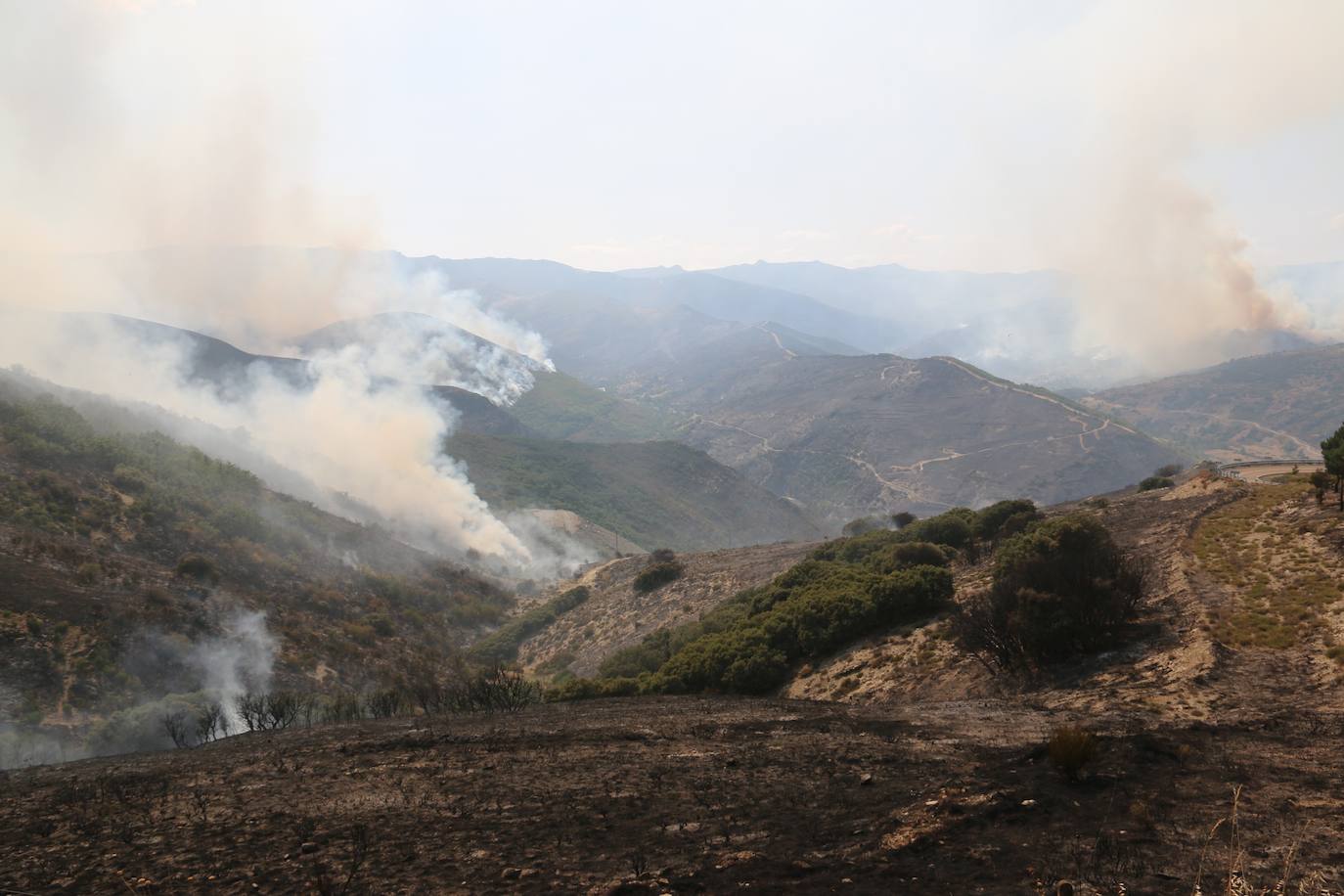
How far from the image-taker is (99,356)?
98.9 metres

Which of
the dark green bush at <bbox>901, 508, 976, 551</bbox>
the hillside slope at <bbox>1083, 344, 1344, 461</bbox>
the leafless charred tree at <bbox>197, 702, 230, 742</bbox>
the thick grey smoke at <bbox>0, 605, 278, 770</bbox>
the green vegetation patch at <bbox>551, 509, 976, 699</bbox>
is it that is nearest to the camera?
the thick grey smoke at <bbox>0, 605, 278, 770</bbox>

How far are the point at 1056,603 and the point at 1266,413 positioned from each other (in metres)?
211

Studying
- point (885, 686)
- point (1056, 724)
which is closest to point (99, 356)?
point (885, 686)

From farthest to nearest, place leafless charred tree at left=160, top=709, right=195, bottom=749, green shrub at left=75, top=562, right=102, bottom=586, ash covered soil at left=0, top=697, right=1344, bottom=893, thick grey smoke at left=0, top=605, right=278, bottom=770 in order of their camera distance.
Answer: green shrub at left=75, top=562, right=102, bottom=586 < leafless charred tree at left=160, top=709, right=195, bottom=749 < thick grey smoke at left=0, top=605, right=278, bottom=770 < ash covered soil at left=0, top=697, right=1344, bottom=893

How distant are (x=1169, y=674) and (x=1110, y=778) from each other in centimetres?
767

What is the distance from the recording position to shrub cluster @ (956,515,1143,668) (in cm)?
1986

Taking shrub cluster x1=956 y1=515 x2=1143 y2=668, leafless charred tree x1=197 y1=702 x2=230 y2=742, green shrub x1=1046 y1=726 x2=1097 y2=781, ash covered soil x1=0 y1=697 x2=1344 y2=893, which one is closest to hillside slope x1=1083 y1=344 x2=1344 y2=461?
shrub cluster x1=956 y1=515 x2=1143 y2=668

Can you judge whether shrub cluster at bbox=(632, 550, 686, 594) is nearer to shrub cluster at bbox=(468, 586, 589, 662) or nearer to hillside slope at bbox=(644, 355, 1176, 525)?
shrub cluster at bbox=(468, 586, 589, 662)

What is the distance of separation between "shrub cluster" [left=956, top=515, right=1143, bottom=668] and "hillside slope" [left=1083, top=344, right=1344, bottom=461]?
17657cm

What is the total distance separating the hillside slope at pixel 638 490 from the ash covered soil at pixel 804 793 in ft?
331

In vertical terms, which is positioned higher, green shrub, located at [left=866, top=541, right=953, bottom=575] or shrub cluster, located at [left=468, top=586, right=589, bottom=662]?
green shrub, located at [left=866, top=541, right=953, bottom=575]

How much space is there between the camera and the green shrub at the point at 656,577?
61.1 meters

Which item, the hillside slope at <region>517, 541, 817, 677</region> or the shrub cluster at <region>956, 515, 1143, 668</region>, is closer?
the shrub cluster at <region>956, 515, 1143, 668</region>

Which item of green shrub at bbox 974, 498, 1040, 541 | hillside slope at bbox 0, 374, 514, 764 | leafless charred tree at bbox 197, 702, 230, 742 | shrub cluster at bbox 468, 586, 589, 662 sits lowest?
shrub cluster at bbox 468, 586, 589, 662
